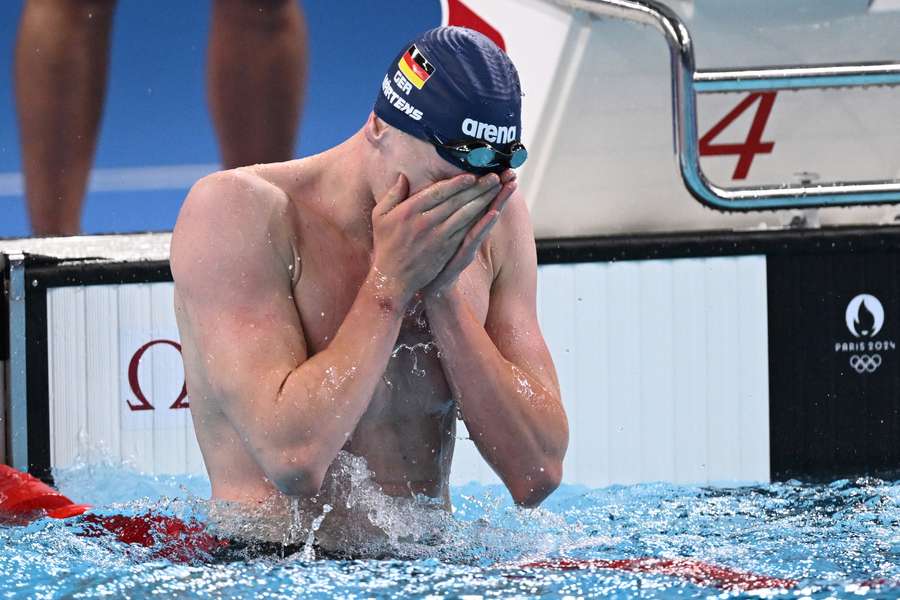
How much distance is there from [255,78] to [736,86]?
1598 mm

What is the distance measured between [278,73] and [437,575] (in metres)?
2.73

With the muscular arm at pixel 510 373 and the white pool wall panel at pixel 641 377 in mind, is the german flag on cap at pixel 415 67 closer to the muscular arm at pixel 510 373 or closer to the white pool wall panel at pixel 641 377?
the muscular arm at pixel 510 373

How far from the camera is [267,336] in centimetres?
208

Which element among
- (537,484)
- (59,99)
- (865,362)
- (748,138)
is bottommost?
(537,484)

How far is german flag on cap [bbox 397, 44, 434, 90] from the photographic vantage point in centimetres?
207

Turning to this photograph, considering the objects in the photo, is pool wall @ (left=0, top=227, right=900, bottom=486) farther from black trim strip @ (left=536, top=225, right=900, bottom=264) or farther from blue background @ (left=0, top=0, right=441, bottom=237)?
blue background @ (left=0, top=0, right=441, bottom=237)

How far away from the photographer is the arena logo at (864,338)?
3.80 m

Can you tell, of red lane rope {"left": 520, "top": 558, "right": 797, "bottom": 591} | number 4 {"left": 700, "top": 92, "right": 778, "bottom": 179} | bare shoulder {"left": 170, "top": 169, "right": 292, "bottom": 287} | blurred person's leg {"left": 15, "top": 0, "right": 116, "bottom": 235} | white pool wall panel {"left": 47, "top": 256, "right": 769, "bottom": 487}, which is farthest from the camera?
number 4 {"left": 700, "top": 92, "right": 778, "bottom": 179}

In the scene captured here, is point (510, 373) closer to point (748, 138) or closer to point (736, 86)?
point (736, 86)

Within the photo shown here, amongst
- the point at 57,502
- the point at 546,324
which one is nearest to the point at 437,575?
the point at 57,502

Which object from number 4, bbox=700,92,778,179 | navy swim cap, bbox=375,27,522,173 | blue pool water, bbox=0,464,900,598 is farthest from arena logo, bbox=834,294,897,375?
navy swim cap, bbox=375,27,522,173

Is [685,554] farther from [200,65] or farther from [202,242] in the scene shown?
[200,65]

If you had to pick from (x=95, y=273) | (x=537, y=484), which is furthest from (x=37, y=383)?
(x=537, y=484)

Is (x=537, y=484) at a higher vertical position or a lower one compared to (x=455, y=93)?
lower
